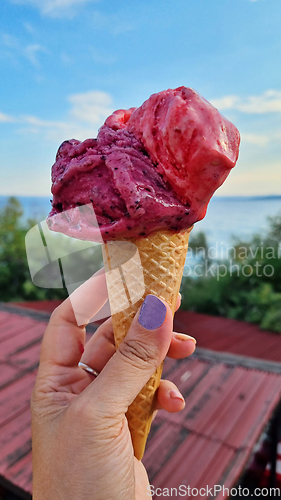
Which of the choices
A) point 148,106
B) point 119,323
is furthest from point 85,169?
point 119,323

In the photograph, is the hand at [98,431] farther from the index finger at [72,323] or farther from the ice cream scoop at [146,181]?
the index finger at [72,323]

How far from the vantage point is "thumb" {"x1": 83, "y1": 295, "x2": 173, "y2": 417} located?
1089 millimetres

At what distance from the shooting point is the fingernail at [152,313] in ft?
3.72

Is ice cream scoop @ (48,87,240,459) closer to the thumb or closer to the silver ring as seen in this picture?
the thumb

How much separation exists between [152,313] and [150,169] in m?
0.48

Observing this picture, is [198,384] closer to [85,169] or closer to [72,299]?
[72,299]

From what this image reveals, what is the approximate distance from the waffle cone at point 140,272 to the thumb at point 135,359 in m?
0.08

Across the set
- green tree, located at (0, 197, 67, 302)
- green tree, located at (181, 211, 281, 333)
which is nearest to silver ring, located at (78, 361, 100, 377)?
green tree, located at (181, 211, 281, 333)

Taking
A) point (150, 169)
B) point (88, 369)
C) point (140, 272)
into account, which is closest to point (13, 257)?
point (88, 369)

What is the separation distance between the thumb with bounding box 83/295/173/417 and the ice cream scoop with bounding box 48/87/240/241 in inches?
11.0

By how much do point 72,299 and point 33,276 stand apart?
286 millimetres

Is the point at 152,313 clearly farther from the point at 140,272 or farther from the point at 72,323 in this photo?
the point at 72,323

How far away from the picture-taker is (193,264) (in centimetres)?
484

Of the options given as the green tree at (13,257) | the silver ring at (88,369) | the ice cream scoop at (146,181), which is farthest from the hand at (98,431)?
the green tree at (13,257)
